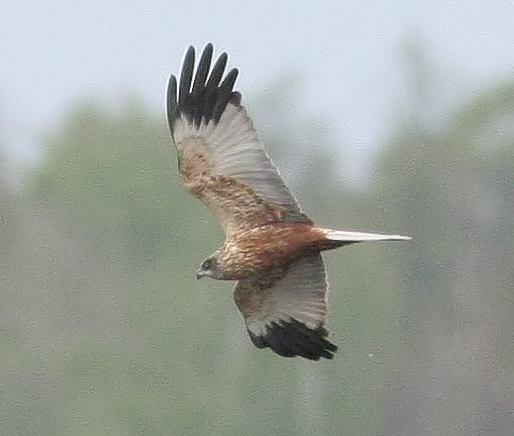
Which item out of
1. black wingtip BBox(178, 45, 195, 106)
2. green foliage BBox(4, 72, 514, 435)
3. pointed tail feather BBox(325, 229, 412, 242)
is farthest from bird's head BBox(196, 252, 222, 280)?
green foliage BBox(4, 72, 514, 435)

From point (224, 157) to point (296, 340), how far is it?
0.99 meters

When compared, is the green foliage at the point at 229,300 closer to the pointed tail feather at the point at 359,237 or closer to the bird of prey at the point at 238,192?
the bird of prey at the point at 238,192

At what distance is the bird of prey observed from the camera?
11914 mm

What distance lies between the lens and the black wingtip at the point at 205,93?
475 inches

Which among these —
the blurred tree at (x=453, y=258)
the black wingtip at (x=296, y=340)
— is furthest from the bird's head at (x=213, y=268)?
the blurred tree at (x=453, y=258)

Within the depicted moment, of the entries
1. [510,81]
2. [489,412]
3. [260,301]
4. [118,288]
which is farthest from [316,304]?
[510,81]

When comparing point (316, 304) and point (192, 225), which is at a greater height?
point (192, 225)

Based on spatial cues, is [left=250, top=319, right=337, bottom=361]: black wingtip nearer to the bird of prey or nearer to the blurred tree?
the bird of prey

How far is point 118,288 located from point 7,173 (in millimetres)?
2351

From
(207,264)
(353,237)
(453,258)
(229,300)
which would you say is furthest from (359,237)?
(453,258)

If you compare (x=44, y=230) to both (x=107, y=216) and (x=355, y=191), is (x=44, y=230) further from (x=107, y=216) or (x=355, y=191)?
(x=355, y=191)

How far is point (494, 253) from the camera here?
33.1 meters

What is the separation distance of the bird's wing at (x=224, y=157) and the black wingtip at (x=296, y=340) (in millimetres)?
605

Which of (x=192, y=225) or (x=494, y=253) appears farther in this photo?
(x=192, y=225)
